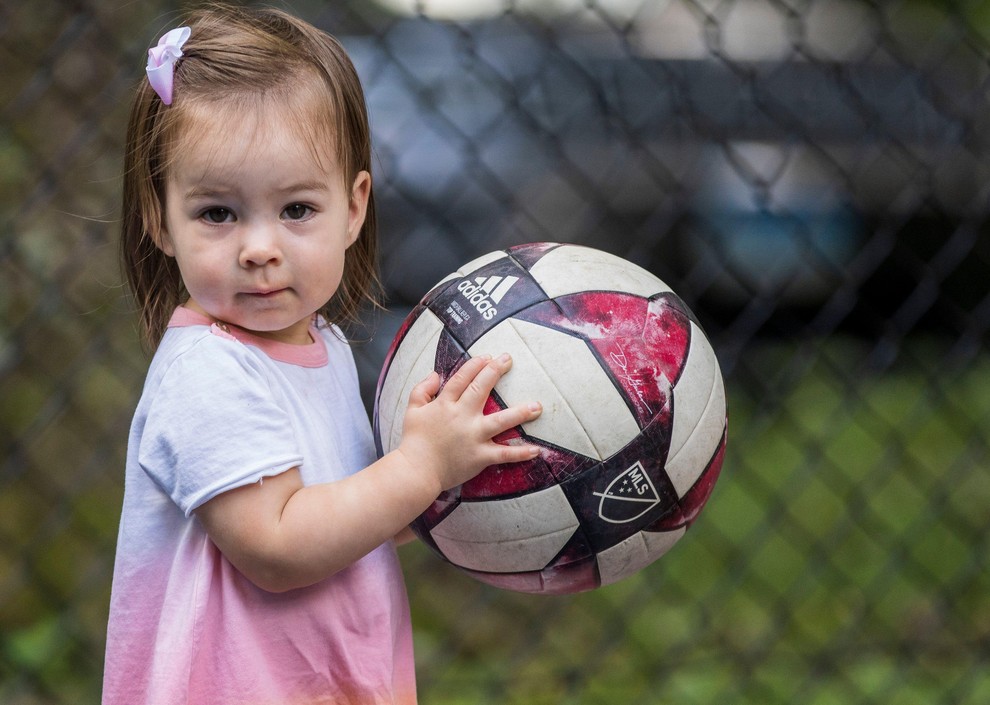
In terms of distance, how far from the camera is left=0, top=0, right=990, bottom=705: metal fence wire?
102 inches

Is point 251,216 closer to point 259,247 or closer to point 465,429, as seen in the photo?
point 259,247

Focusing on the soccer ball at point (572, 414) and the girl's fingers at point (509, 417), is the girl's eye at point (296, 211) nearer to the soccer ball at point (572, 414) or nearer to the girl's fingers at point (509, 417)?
the soccer ball at point (572, 414)

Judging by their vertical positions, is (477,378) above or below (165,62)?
below

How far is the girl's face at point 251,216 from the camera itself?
1.18 meters

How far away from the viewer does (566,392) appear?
1185 millimetres

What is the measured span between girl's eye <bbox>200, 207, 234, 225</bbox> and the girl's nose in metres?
0.03

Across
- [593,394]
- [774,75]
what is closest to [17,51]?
[593,394]

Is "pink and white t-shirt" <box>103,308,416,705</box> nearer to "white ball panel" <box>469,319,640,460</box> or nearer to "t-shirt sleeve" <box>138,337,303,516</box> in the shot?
"t-shirt sleeve" <box>138,337,303,516</box>

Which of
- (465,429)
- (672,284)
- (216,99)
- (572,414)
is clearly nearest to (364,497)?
(465,429)

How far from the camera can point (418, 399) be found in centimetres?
122

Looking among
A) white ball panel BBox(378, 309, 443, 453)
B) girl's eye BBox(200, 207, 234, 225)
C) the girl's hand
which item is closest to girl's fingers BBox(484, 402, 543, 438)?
the girl's hand

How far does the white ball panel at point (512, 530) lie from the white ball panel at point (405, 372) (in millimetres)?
129

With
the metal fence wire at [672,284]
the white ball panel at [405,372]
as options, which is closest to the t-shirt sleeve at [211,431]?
the white ball panel at [405,372]

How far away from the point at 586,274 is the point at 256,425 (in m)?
0.45
